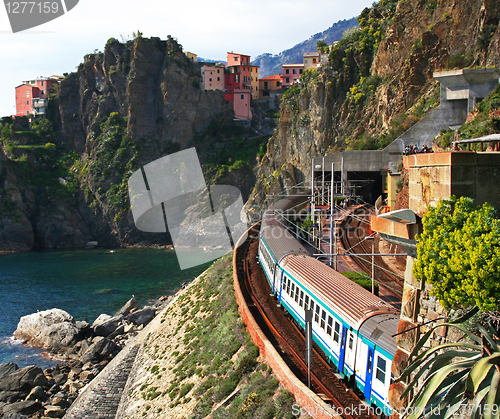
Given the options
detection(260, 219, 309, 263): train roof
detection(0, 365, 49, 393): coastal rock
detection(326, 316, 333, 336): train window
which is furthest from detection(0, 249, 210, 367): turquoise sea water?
detection(326, 316, 333, 336): train window

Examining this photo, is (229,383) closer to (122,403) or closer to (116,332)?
(122,403)

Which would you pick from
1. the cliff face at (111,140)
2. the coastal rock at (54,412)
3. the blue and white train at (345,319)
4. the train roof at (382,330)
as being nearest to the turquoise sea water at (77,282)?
the coastal rock at (54,412)

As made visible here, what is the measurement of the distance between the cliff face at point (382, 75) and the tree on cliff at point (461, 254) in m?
29.8

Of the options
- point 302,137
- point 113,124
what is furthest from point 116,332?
point 113,124

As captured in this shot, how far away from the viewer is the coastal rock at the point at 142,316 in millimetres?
35688

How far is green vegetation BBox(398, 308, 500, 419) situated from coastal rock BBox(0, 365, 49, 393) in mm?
26442

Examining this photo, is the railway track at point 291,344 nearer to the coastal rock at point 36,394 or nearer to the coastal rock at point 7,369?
the coastal rock at point 36,394

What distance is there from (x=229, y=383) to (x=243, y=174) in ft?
227

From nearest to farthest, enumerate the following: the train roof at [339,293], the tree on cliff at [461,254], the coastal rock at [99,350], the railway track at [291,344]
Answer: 1. the tree on cliff at [461,254]
2. the railway track at [291,344]
3. the train roof at [339,293]
4. the coastal rock at [99,350]

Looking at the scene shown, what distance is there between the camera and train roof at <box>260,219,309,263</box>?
773 inches

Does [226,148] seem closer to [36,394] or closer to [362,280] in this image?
[36,394]

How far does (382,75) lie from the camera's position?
44.9 metres

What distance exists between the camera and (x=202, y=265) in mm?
59750

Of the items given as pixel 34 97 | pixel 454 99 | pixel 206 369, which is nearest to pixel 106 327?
pixel 206 369
